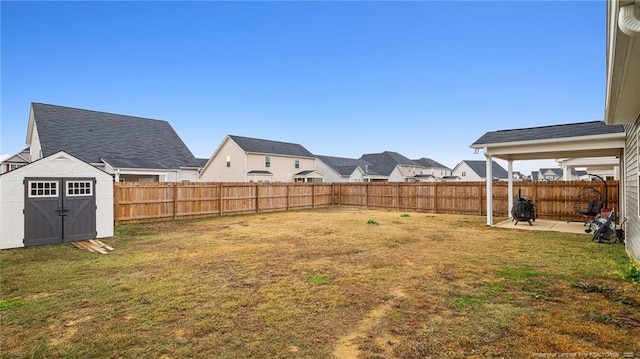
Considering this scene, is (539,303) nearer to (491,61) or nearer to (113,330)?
(113,330)

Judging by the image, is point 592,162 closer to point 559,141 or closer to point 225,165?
point 559,141

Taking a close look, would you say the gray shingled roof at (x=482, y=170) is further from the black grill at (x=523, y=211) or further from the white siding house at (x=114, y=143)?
the white siding house at (x=114, y=143)

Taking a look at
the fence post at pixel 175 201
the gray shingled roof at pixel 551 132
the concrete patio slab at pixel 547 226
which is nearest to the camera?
the gray shingled roof at pixel 551 132

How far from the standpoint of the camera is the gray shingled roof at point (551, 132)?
942 centimetres

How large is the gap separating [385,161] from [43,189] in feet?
139

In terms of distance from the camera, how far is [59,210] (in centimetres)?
859

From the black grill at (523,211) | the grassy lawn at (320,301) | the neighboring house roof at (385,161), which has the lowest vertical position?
the grassy lawn at (320,301)

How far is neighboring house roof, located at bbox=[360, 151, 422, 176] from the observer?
43.5 meters

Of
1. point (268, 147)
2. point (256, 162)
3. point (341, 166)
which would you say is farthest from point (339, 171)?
point (256, 162)

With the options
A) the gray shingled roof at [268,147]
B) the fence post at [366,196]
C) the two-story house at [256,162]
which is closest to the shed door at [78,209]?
the fence post at [366,196]

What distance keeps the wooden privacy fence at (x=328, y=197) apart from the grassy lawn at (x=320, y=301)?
5675 millimetres

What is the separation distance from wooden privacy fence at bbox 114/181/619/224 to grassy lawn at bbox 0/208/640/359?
568 centimetres

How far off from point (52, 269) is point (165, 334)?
456cm

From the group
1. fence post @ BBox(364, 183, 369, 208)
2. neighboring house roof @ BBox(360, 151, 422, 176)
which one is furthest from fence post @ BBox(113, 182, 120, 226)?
neighboring house roof @ BBox(360, 151, 422, 176)
